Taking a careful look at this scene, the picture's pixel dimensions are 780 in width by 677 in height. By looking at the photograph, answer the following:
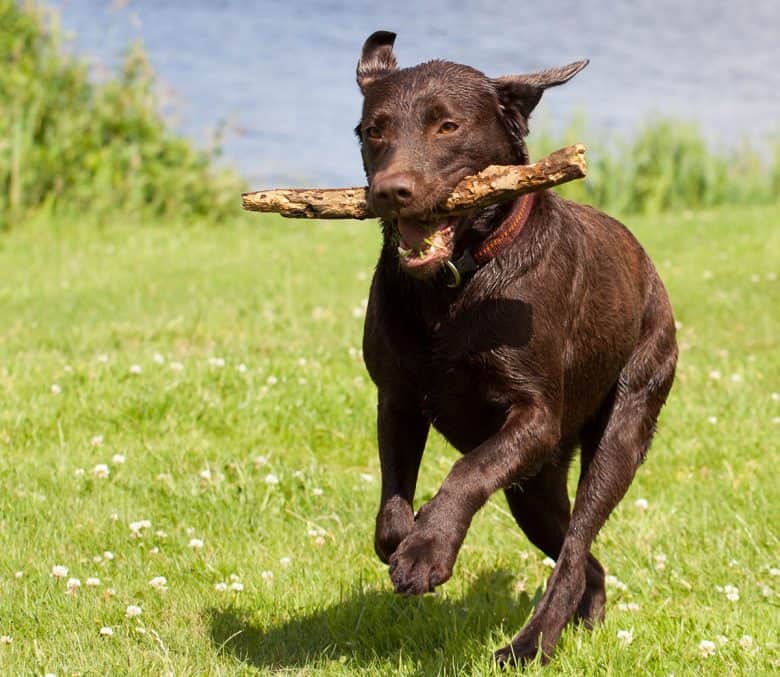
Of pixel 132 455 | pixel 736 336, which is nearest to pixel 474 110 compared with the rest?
pixel 132 455

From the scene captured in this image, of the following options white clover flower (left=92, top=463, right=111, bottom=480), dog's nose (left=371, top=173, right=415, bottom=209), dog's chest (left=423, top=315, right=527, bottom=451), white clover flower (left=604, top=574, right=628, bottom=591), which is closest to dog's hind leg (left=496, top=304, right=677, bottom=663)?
white clover flower (left=604, top=574, right=628, bottom=591)

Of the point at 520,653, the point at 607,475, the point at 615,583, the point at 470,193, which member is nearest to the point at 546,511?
the point at 607,475

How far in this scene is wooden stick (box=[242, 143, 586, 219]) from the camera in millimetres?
3729

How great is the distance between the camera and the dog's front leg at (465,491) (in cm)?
364

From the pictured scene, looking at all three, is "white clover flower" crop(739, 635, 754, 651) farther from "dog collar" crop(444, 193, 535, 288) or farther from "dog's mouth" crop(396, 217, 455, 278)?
"dog's mouth" crop(396, 217, 455, 278)

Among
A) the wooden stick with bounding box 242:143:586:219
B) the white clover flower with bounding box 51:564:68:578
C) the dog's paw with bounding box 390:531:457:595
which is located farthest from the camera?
the white clover flower with bounding box 51:564:68:578

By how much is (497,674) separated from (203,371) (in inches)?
141

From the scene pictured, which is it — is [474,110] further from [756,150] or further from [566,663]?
[756,150]

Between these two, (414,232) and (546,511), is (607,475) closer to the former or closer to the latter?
(546,511)

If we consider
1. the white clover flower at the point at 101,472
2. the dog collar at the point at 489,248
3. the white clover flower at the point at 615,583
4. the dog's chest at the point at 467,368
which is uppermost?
the dog collar at the point at 489,248

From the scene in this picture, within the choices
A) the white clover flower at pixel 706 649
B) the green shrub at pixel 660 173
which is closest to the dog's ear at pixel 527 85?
the white clover flower at pixel 706 649

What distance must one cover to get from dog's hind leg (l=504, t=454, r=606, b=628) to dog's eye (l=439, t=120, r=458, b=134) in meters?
1.45

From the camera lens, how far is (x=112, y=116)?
1488 cm

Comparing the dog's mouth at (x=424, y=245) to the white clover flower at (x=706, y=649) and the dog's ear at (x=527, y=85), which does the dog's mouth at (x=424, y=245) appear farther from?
the white clover flower at (x=706, y=649)
